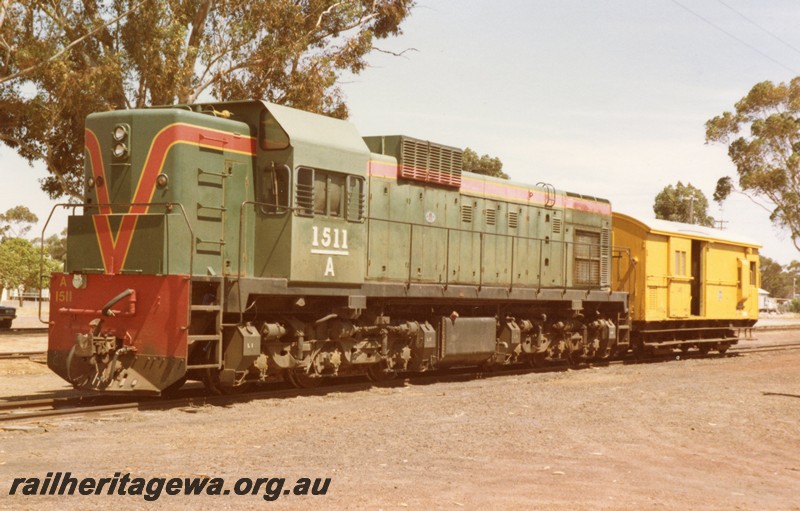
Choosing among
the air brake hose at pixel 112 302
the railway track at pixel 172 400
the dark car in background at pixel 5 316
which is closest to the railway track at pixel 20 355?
the railway track at pixel 172 400

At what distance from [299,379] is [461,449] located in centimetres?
556

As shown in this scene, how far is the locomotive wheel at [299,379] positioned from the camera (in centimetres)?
1376

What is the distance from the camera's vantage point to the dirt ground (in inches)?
271

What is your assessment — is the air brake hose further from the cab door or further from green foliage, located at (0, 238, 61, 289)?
green foliage, located at (0, 238, 61, 289)

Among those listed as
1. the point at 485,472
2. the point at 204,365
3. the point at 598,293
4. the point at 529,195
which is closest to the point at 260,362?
the point at 204,365

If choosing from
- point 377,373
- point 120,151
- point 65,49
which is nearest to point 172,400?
point 120,151

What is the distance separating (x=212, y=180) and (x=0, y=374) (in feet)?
24.1

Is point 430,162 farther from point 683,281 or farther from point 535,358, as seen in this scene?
point 683,281

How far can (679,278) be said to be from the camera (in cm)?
2317

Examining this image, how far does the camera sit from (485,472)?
777 centimetres

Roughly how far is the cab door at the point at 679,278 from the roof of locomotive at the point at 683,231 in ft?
0.88

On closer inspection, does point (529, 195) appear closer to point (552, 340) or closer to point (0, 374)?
point (552, 340)

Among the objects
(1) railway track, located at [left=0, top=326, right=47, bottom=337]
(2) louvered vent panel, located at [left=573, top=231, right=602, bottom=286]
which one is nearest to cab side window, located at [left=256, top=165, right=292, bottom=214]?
(2) louvered vent panel, located at [left=573, top=231, right=602, bottom=286]

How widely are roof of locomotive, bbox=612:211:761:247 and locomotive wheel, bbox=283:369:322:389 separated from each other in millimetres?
11253
